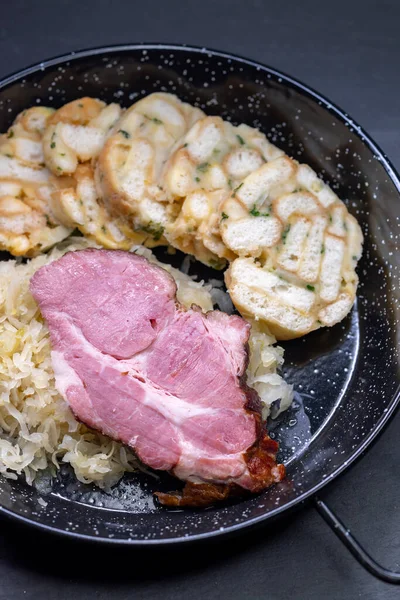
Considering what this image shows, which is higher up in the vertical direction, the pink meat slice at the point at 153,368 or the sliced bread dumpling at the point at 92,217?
the sliced bread dumpling at the point at 92,217

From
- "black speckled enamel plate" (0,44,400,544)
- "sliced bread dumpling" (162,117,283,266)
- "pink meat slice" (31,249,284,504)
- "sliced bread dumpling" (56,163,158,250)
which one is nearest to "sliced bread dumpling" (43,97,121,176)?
"sliced bread dumpling" (56,163,158,250)

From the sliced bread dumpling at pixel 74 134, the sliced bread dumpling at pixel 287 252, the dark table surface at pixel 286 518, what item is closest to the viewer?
the dark table surface at pixel 286 518

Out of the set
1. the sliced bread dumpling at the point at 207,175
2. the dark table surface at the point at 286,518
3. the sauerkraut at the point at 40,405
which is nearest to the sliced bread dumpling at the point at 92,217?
the sliced bread dumpling at the point at 207,175

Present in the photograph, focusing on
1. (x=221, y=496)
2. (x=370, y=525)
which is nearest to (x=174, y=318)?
(x=221, y=496)

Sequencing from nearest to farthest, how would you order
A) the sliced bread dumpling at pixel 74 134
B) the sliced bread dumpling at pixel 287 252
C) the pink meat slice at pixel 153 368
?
1. the pink meat slice at pixel 153 368
2. the sliced bread dumpling at pixel 287 252
3. the sliced bread dumpling at pixel 74 134

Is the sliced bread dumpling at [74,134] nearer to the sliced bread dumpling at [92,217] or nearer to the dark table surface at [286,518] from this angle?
the sliced bread dumpling at [92,217]

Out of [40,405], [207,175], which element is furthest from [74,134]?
[40,405]

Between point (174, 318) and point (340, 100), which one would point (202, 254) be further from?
point (340, 100)
